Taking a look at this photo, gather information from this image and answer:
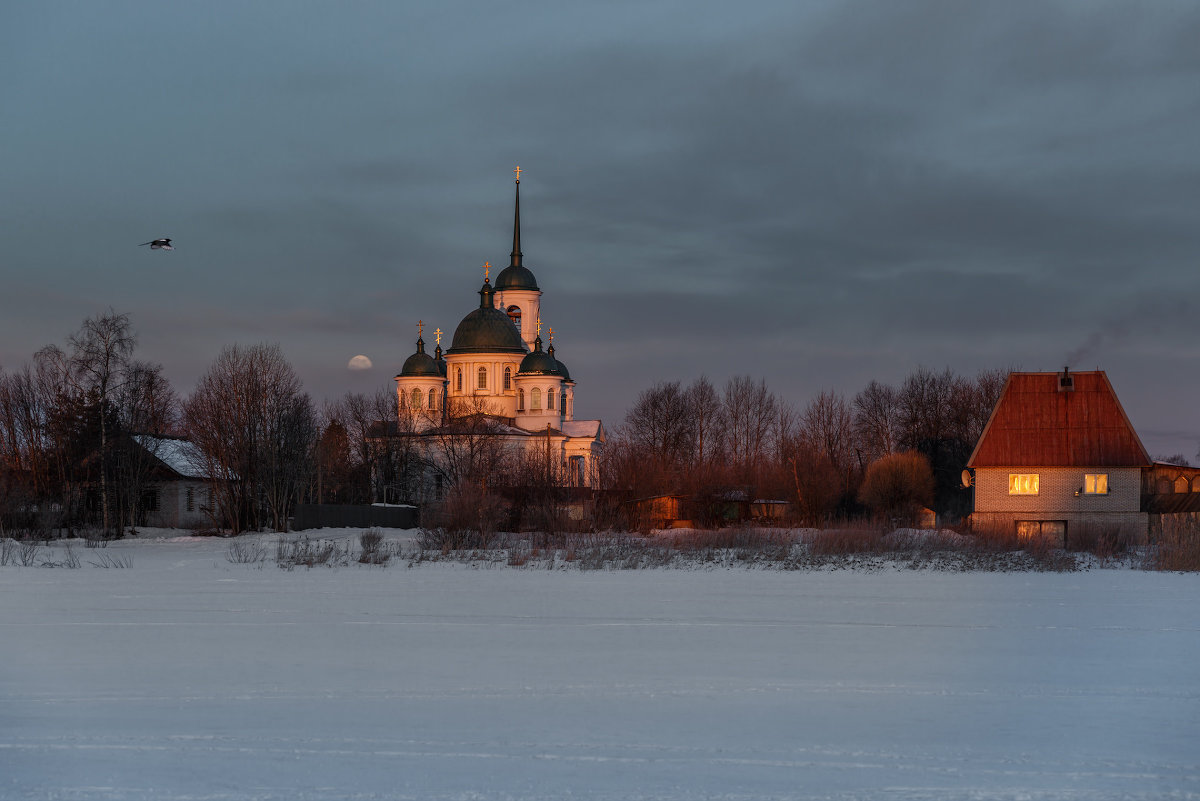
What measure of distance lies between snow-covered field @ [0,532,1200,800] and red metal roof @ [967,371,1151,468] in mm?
25885

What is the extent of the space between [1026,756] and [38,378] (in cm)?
5465

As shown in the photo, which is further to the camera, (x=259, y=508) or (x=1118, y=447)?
(x=259, y=508)

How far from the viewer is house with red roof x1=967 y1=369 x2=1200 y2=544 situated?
42.9 m

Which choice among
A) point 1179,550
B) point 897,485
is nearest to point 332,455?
point 897,485

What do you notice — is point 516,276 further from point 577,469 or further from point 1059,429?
point 1059,429

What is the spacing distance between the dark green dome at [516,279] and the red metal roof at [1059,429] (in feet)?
183

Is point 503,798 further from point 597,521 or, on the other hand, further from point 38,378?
point 38,378

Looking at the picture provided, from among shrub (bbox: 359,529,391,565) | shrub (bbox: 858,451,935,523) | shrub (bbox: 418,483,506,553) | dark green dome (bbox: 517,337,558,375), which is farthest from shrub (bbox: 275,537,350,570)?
dark green dome (bbox: 517,337,558,375)

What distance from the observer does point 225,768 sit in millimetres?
7629

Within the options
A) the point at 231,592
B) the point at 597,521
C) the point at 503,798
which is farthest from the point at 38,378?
the point at 503,798

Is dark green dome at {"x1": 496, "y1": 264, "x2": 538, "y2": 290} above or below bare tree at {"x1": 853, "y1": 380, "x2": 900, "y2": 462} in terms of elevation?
above

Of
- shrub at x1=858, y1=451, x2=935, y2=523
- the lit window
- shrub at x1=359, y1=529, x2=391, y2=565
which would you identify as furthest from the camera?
shrub at x1=858, y1=451, x2=935, y2=523

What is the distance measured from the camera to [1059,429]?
144ft

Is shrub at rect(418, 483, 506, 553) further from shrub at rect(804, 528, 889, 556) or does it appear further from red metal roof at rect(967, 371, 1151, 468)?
red metal roof at rect(967, 371, 1151, 468)
